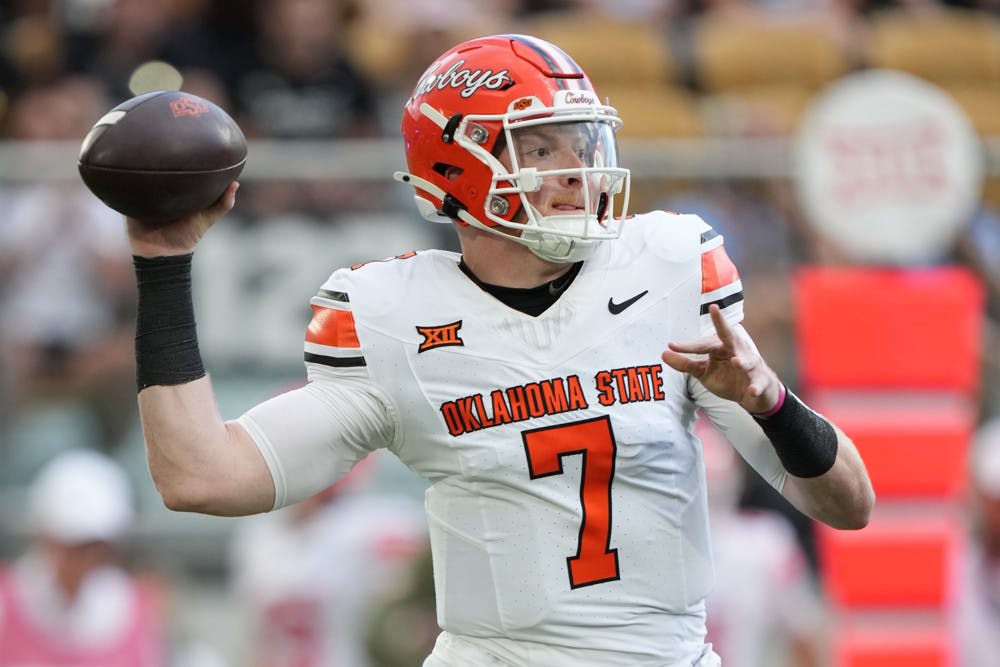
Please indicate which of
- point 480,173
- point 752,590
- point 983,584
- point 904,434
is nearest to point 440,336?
point 480,173

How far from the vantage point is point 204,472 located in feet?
9.02

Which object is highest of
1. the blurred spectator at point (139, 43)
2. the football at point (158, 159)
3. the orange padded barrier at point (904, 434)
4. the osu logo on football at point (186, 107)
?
the osu logo on football at point (186, 107)

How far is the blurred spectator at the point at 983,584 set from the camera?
590cm

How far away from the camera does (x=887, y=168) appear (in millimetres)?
5508

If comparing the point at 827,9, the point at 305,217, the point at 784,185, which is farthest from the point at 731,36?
the point at 305,217

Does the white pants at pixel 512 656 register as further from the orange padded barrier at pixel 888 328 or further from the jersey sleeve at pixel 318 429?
the orange padded barrier at pixel 888 328

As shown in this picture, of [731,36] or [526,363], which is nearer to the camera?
[526,363]

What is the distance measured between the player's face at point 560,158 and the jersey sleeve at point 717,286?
23cm

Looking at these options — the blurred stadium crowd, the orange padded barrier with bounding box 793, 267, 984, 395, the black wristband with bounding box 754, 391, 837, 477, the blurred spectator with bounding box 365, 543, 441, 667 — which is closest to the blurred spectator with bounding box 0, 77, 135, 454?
the blurred stadium crowd

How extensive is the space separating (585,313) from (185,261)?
68cm

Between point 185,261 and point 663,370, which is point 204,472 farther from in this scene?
point 663,370

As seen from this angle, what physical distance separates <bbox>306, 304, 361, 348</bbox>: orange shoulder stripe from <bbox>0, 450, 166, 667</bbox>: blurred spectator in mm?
3320

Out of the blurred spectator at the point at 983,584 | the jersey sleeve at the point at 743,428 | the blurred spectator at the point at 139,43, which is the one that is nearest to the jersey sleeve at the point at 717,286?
the jersey sleeve at the point at 743,428

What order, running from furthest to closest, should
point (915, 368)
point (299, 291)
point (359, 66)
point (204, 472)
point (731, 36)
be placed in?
point (731, 36) → point (359, 66) → point (299, 291) → point (915, 368) → point (204, 472)
